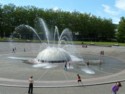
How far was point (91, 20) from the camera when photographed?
134625 mm

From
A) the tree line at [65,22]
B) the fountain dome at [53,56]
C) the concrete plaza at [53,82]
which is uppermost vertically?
the tree line at [65,22]

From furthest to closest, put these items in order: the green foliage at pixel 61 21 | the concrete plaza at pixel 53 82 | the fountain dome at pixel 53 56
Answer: the green foliage at pixel 61 21, the fountain dome at pixel 53 56, the concrete plaza at pixel 53 82

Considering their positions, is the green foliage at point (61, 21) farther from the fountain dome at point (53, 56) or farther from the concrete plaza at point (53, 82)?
the concrete plaza at point (53, 82)

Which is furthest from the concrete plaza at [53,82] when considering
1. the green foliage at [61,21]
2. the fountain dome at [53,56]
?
the green foliage at [61,21]

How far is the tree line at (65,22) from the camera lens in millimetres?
121938

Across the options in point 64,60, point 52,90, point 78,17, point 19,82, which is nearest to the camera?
point 52,90

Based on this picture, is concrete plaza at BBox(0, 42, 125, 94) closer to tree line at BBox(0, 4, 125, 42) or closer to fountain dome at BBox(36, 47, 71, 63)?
fountain dome at BBox(36, 47, 71, 63)

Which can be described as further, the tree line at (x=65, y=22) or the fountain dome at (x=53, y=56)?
the tree line at (x=65, y=22)

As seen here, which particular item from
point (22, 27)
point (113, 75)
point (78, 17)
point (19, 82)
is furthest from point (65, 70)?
point (78, 17)

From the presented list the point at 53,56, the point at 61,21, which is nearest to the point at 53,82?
the point at 53,56

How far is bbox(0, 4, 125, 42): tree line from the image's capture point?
12194 cm

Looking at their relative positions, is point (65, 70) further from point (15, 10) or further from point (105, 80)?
point (15, 10)

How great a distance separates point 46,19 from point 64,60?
8473 cm

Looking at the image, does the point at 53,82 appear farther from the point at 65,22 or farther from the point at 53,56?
the point at 65,22
